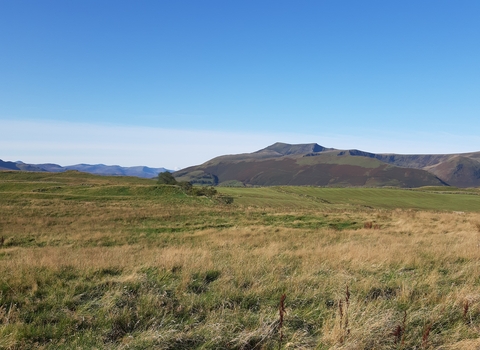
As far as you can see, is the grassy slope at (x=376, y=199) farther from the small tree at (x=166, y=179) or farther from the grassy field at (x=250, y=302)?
the grassy field at (x=250, y=302)

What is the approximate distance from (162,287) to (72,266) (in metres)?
2.89

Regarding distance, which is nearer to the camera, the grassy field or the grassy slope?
the grassy field

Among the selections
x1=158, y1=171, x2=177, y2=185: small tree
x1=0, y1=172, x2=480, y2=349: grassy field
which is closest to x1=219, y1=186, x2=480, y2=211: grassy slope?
x1=158, y1=171, x2=177, y2=185: small tree

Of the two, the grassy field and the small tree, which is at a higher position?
the small tree

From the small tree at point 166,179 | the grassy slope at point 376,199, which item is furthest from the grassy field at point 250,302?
the small tree at point 166,179

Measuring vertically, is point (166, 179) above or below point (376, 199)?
above

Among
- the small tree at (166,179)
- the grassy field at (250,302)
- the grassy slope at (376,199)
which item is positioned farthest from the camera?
the grassy slope at (376,199)

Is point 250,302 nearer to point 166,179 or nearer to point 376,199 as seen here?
point 166,179

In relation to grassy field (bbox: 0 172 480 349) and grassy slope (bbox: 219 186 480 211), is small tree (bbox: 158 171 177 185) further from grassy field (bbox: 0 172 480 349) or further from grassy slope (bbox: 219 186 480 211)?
grassy field (bbox: 0 172 480 349)

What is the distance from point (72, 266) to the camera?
7.26 m

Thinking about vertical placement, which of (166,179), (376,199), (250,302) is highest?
(166,179)

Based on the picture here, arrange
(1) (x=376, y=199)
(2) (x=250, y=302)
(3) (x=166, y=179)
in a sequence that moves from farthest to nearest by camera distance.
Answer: (1) (x=376, y=199)
(3) (x=166, y=179)
(2) (x=250, y=302)

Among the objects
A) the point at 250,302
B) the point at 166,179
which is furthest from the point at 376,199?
the point at 250,302

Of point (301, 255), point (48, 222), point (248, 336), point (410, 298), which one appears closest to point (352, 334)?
point (248, 336)
